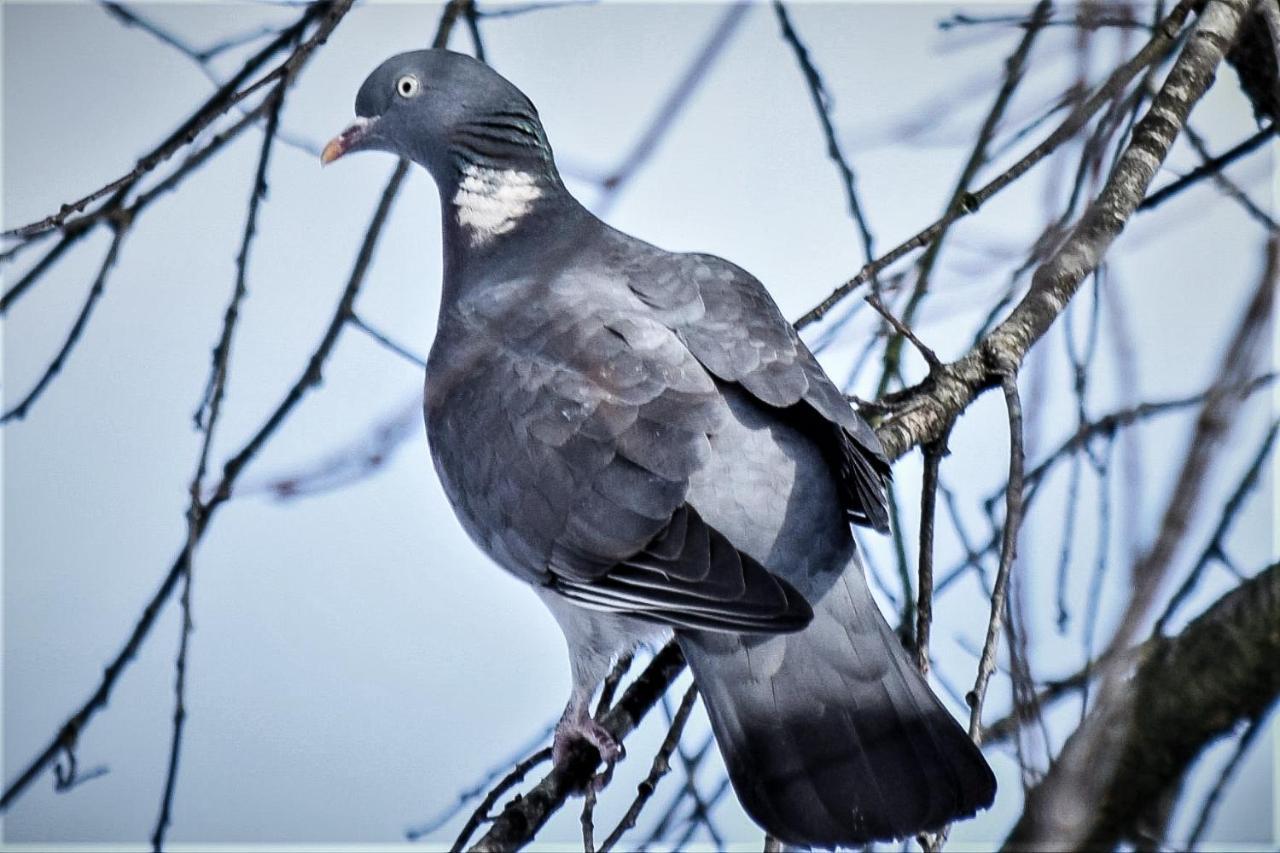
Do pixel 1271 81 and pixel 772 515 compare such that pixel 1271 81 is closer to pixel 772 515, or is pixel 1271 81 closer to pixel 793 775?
pixel 772 515

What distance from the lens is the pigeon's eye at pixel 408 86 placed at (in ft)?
7.82

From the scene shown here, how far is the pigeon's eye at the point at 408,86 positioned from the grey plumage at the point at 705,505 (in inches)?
16.0

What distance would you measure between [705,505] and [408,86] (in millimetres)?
1123

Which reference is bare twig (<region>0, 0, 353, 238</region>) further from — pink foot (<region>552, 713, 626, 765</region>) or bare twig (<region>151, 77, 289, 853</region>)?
pink foot (<region>552, 713, 626, 765</region>)

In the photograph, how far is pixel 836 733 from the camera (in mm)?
1564

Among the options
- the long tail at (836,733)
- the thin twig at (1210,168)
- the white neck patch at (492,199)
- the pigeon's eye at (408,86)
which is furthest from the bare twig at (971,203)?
the pigeon's eye at (408,86)

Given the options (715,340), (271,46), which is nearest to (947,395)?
(715,340)

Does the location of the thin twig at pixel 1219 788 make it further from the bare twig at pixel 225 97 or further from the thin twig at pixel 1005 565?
the bare twig at pixel 225 97

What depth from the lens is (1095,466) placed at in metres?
2.19

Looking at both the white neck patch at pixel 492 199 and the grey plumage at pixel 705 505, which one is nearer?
the grey plumage at pixel 705 505

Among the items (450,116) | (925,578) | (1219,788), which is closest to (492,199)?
(450,116)

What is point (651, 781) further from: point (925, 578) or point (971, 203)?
point (971, 203)

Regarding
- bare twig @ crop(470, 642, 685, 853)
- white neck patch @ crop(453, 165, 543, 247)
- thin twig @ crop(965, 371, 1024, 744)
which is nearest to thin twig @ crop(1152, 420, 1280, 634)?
thin twig @ crop(965, 371, 1024, 744)

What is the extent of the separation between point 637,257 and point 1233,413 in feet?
5.02
